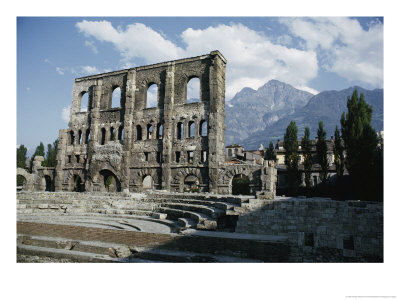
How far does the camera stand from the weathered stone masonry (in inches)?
854

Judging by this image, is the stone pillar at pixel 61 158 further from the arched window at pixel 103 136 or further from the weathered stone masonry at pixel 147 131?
the arched window at pixel 103 136

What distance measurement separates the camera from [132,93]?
2469cm

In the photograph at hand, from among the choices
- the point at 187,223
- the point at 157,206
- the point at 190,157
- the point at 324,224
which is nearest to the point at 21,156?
the point at 190,157

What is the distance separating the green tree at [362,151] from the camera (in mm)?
17281

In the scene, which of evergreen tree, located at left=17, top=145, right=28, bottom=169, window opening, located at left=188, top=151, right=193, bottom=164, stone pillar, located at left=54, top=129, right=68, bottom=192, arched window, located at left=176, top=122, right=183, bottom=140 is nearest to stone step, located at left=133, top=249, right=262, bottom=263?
window opening, located at left=188, top=151, right=193, bottom=164

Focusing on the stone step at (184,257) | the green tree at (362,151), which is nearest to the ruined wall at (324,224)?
the stone step at (184,257)

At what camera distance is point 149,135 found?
82.3 ft

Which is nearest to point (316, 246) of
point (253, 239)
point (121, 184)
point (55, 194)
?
point (253, 239)

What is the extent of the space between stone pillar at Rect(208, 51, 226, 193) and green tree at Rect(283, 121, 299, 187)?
46.2ft

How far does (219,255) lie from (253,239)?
113 cm

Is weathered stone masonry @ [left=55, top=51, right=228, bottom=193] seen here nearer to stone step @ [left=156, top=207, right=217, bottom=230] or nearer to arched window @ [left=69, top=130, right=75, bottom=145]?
arched window @ [left=69, top=130, right=75, bottom=145]

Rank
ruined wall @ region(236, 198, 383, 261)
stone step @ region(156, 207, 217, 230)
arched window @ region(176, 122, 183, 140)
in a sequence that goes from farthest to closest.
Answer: arched window @ region(176, 122, 183, 140), stone step @ region(156, 207, 217, 230), ruined wall @ region(236, 198, 383, 261)

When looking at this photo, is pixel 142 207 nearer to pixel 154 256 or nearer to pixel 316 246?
pixel 154 256

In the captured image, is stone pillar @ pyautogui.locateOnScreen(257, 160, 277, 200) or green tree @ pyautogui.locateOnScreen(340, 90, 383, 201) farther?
green tree @ pyautogui.locateOnScreen(340, 90, 383, 201)
